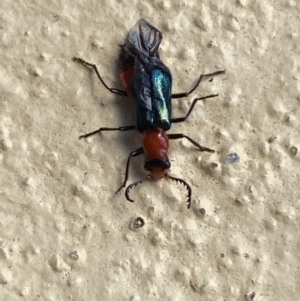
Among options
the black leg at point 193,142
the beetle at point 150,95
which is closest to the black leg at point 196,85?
the beetle at point 150,95

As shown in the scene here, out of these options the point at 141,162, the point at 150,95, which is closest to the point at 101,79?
the point at 150,95

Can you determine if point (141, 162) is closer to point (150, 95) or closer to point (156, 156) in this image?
point (156, 156)

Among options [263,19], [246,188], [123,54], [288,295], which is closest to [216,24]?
[263,19]

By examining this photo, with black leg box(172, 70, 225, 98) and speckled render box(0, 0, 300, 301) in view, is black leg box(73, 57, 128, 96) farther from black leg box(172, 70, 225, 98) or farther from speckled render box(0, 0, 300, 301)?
black leg box(172, 70, 225, 98)

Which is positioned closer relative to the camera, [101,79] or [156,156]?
[156,156]

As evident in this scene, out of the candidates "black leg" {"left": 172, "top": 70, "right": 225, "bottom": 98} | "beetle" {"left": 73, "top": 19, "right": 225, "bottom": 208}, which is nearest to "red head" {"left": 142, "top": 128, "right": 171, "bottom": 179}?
"beetle" {"left": 73, "top": 19, "right": 225, "bottom": 208}

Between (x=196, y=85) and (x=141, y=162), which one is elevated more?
(x=196, y=85)
